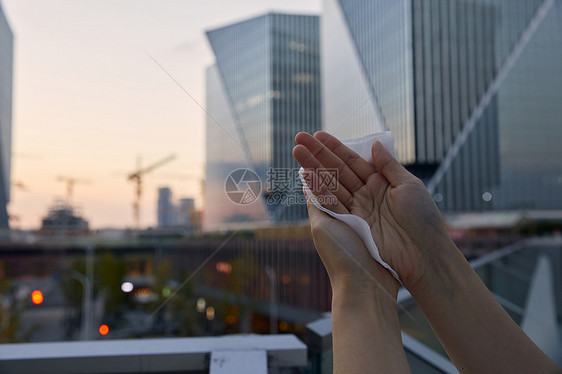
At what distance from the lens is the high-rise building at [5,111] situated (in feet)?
14.4

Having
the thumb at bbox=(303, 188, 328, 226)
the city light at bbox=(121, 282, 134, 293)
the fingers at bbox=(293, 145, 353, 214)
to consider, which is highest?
the fingers at bbox=(293, 145, 353, 214)

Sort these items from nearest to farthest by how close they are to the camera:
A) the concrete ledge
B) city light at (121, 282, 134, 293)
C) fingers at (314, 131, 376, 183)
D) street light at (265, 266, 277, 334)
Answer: fingers at (314, 131, 376, 183), the concrete ledge, city light at (121, 282, 134, 293), street light at (265, 266, 277, 334)

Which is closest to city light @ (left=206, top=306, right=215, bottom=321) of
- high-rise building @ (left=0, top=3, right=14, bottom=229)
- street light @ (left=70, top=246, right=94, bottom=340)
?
street light @ (left=70, top=246, right=94, bottom=340)

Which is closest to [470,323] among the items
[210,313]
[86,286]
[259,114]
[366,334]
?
[366,334]

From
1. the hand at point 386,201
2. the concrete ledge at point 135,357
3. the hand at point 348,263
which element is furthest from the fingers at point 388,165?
the concrete ledge at point 135,357

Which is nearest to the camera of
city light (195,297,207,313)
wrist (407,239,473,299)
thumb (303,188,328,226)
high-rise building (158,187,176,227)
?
wrist (407,239,473,299)

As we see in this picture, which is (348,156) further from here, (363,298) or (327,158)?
(363,298)

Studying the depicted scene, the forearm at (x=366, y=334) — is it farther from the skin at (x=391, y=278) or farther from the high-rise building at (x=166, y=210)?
the high-rise building at (x=166, y=210)

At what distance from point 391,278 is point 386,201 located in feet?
0.98

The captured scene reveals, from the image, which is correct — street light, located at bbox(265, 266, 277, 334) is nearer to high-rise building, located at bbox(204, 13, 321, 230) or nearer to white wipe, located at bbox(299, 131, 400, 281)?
high-rise building, located at bbox(204, 13, 321, 230)

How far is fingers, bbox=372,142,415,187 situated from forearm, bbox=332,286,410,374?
454 mm

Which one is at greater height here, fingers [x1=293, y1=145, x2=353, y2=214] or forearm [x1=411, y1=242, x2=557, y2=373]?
fingers [x1=293, y1=145, x2=353, y2=214]

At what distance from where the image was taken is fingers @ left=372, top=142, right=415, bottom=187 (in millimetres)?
1472

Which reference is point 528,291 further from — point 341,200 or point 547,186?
point 547,186
